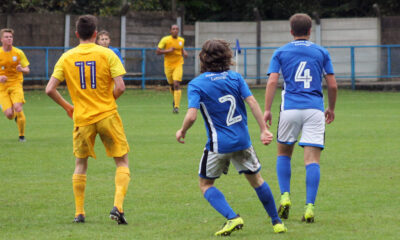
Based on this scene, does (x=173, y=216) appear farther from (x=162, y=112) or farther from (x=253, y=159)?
(x=162, y=112)

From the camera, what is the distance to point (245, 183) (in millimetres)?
9016

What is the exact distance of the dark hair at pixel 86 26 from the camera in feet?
22.0

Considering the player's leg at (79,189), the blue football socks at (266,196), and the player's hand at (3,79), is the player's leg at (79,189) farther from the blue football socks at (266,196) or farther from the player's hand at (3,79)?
the player's hand at (3,79)

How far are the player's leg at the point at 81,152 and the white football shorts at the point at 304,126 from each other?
1.69 m

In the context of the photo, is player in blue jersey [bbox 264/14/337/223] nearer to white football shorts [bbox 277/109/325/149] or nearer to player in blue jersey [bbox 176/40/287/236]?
white football shorts [bbox 277/109/325/149]

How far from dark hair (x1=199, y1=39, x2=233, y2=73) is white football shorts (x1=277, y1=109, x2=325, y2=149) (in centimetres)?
110

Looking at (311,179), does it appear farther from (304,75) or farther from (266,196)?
(304,75)

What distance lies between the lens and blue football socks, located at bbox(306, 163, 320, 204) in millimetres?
6743

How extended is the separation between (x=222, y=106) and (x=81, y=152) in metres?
1.46

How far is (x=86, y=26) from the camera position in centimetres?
671

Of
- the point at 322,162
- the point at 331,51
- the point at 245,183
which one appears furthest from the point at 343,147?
the point at 331,51

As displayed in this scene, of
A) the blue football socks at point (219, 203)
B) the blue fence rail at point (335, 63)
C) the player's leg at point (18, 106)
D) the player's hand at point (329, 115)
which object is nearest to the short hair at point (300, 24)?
the player's hand at point (329, 115)

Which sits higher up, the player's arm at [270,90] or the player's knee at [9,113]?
the player's arm at [270,90]

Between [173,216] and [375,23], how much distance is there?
77.3 feet
